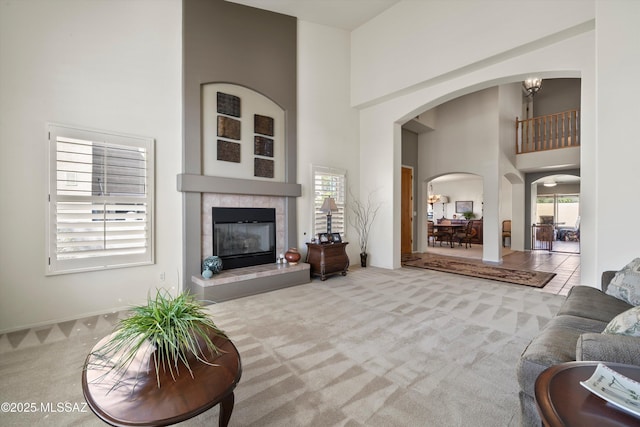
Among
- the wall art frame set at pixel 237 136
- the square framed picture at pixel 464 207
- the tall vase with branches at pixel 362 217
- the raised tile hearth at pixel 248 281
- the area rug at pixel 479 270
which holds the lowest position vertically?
the area rug at pixel 479 270

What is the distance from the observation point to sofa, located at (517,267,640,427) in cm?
126

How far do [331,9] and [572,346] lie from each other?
6.21 meters

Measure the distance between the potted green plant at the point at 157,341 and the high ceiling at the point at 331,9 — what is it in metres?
5.05

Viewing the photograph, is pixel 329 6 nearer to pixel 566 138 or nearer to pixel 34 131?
pixel 34 131

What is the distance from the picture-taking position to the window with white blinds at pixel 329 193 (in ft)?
18.1

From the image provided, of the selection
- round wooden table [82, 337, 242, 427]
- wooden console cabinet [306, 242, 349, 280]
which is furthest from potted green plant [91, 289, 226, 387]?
wooden console cabinet [306, 242, 349, 280]

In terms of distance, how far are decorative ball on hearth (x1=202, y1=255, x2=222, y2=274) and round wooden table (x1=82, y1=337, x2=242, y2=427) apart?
2538 millimetres

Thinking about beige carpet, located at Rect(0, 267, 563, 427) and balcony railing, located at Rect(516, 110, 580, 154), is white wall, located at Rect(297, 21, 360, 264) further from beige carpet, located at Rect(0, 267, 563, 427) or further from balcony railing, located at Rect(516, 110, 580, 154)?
balcony railing, located at Rect(516, 110, 580, 154)

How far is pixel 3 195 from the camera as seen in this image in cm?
→ 286

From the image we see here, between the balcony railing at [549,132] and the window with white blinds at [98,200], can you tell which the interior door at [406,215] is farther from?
the window with white blinds at [98,200]

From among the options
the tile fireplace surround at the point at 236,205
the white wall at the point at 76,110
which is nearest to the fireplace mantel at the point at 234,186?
the tile fireplace surround at the point at 236,205

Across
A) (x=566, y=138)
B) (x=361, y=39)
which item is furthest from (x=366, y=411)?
(x=566, y=138)

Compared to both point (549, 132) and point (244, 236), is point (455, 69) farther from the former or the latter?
point (549, 132)

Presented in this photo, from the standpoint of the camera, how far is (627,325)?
141cm
